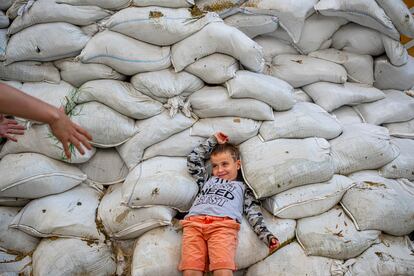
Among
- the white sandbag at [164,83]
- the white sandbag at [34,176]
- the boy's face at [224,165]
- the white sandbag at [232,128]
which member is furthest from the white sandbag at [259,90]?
the white sandbag at [34,176]

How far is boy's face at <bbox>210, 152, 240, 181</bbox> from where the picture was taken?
222 centimetres

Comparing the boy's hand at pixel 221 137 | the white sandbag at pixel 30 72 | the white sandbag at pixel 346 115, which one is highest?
the white sandbag at pixel 30 72

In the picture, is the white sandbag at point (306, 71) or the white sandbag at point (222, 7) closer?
the white sandbag at point (222, 7)

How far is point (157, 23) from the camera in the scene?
7.38ft

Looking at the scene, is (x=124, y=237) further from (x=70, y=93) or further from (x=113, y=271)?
(x=70, y=93)

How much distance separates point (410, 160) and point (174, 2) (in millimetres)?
1705

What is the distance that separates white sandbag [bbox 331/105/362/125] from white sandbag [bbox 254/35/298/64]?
535 millimetres

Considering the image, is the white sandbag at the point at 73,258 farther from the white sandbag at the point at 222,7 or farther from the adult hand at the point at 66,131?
the white sandbag at the point at 222,7

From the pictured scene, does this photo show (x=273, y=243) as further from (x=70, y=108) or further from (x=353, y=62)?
(x=353, y=62)

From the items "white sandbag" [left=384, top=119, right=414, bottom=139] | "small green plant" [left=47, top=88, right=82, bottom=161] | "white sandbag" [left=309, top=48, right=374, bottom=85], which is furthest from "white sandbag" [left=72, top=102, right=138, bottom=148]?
"white sandbag" [left=384, top=119, right=414, bottom=139]

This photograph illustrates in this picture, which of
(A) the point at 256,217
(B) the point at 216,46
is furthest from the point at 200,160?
(B) the point at 216,46

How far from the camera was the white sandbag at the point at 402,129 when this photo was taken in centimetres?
257

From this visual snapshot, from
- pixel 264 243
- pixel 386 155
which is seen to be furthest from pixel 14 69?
pixel 386 155

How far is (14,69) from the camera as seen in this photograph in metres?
2.34
